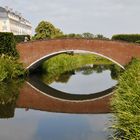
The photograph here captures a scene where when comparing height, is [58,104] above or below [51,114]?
below

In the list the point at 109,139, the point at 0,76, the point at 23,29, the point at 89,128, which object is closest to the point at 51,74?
the point at 0,76

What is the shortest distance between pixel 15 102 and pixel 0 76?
6.91 m

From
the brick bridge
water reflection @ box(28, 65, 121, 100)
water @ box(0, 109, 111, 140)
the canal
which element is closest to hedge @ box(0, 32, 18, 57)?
the brick bridge

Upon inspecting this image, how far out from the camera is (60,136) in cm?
1579

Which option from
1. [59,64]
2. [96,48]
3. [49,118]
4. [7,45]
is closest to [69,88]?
[96,48]

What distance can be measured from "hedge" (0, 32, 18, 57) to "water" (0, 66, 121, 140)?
5.84m

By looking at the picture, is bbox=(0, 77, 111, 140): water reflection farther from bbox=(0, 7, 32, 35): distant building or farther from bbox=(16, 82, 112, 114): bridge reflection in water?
bbox=(0, 7, 32, 35): distant building

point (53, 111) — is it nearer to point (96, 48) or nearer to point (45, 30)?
point (96, 48)

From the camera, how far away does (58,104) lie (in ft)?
81.0

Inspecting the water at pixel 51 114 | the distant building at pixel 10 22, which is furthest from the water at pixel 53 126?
the distant building at pixel 10 22

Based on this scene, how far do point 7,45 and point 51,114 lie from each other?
18.9 meters

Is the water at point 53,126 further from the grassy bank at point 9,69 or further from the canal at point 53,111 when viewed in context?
the grassy bank at point 9,69

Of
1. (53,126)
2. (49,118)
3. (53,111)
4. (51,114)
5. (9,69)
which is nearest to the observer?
(53,126)

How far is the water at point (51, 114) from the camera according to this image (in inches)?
637
